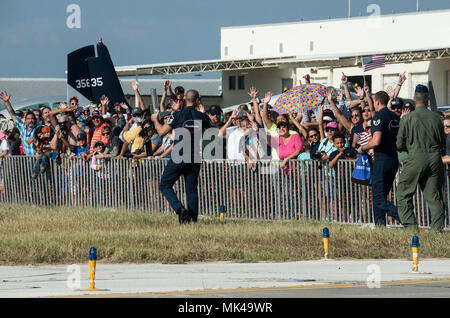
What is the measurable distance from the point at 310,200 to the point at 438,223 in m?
3.15

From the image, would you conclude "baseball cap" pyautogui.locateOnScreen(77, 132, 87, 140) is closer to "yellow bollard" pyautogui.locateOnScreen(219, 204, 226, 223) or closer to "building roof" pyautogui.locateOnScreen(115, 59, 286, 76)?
"yellow bollard" pyautogui.locateOnScreen(219, 204, 226, 223)

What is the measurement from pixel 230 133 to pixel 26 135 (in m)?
6.20

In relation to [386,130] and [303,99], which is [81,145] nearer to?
[303,99]

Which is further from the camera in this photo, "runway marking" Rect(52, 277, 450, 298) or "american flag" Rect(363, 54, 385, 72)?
"american flag" Rect(363, 54, 385, 72)

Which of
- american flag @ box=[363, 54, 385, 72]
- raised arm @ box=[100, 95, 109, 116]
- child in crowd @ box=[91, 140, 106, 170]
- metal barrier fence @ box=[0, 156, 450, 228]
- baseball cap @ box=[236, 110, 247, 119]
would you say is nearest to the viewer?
metal barrier fence @ box=[0, 156, 450, 228]

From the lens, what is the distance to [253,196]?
695 inches

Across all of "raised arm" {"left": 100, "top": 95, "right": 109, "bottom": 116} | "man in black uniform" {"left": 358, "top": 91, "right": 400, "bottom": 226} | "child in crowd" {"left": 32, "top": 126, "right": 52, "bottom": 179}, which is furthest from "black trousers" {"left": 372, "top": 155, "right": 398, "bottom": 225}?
"raised arm" {"left": 100, "top": 95, "right": 109, "bottom": 116}

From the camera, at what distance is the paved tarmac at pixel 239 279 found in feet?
31.3

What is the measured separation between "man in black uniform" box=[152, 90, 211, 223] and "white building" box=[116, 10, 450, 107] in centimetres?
3991

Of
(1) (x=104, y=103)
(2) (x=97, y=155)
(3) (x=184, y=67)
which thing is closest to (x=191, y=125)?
(2) (x=97, y=155)

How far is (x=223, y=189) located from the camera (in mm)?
18141

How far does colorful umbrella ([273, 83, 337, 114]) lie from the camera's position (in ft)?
68.3

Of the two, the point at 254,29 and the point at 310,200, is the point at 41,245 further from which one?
the point at 254,29
